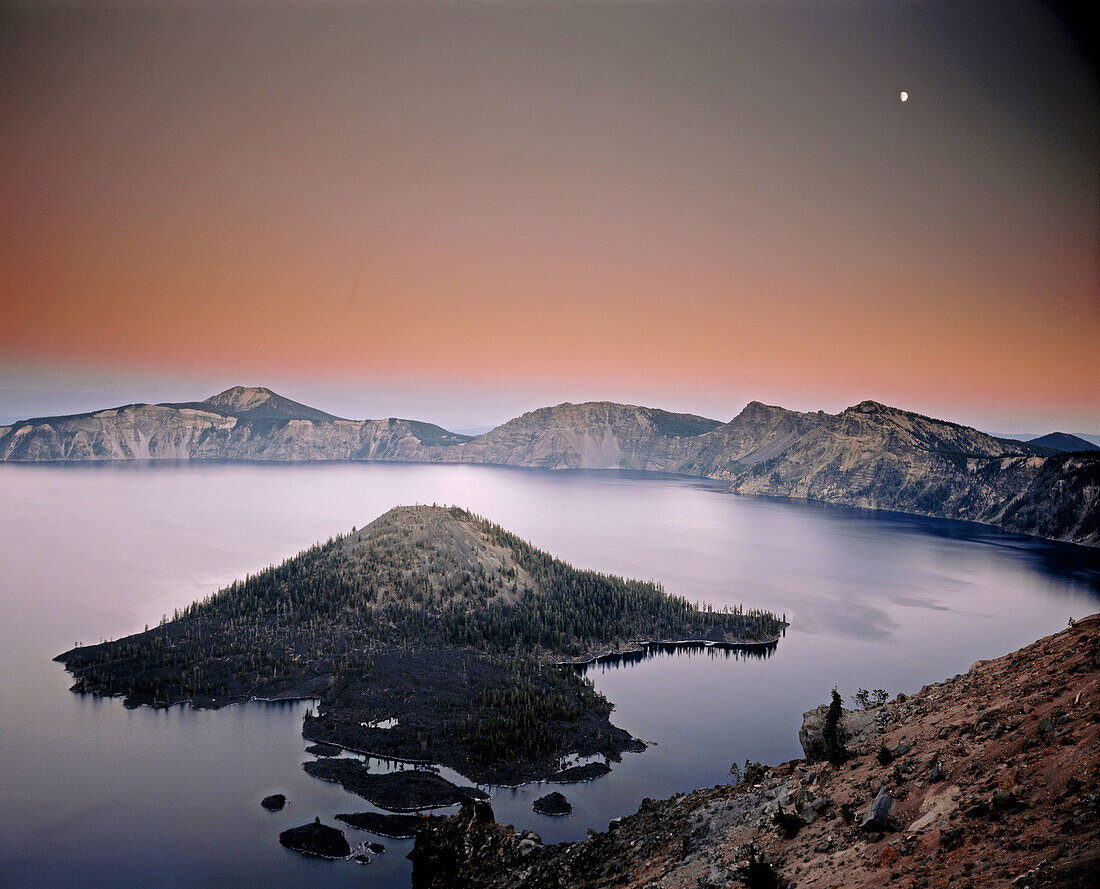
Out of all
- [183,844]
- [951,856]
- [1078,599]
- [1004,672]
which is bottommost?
[183,844]

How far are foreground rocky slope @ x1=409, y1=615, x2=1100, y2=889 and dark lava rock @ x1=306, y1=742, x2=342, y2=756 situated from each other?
42828mm

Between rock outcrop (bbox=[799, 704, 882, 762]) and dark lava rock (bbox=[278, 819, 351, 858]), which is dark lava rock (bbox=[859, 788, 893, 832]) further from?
dark lava rock (bbox=[278, 819, 351, 858])

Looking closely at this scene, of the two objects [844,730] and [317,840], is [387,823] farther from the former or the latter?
[844,730]

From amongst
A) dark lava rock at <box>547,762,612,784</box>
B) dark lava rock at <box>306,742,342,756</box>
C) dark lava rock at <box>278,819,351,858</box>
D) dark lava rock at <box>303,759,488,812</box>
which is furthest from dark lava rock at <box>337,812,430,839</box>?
dark lava rock at <box>547,762,612,784</box>

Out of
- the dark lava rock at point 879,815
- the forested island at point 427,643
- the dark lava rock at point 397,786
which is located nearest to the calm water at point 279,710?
the dark lava rock at point 397,786

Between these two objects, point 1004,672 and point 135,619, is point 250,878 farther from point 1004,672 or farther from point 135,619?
point 135,619

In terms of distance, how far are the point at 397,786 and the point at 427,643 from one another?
36.4m

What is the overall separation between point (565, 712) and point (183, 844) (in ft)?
122

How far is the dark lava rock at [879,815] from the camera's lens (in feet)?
51.4

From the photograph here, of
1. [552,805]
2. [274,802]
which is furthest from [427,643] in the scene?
[552,805]

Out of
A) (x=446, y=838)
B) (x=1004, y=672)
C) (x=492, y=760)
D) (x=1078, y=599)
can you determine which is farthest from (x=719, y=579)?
(x=1004, y=672)

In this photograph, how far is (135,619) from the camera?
110562 mm

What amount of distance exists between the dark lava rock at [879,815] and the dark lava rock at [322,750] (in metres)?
59.6

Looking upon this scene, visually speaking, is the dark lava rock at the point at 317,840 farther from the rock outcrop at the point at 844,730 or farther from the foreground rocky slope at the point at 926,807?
the rock outcrop at the point at 844,730
